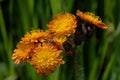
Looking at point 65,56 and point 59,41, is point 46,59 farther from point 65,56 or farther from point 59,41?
point 65,56

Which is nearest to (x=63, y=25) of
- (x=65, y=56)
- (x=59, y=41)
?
(x=59, y=41)

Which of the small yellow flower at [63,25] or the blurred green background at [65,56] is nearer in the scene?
the small yellow flower at [63,25]

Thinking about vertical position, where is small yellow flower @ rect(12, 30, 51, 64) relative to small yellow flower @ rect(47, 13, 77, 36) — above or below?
below

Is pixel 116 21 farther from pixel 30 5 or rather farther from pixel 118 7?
pixel 30 5

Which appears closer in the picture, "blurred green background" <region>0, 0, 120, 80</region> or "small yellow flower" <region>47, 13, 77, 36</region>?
"small yellow flower" <region>47, 13, 77, 36</region>

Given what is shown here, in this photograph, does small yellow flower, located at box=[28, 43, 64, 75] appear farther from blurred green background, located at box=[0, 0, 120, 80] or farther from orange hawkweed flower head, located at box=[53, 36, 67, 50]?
→ blurred green background, located at box=[0, 0, 120, 80]

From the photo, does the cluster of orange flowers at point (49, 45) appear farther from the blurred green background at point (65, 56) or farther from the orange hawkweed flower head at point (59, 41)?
the blurred green background at point (65, 56)

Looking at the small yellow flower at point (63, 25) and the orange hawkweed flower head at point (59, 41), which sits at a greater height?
the small yellow flower at point (63, 25)

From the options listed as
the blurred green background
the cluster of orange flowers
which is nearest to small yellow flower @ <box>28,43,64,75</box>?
the cluster of orange flowers

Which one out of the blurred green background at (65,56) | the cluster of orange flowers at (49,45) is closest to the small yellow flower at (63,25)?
the cluster of orange flowers at (49,45)
